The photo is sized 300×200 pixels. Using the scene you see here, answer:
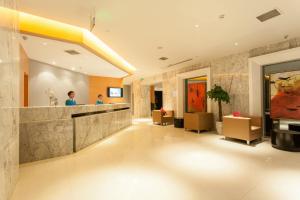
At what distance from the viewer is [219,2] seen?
10.2 ft

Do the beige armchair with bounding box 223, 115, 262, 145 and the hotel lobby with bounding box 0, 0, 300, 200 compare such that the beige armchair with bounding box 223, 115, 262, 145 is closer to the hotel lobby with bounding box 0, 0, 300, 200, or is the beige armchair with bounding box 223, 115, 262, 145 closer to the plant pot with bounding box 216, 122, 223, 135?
the hotel lobby with bounding box 0, 0, 300, 200

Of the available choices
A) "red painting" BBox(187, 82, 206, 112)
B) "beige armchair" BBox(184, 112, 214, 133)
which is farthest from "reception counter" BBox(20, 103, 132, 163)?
"red painting" BBox(187, 82, 206, 112)

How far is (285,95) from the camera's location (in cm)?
535

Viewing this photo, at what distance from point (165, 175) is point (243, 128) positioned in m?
3.33

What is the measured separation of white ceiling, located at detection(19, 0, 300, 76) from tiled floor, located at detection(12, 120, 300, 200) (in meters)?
3.17

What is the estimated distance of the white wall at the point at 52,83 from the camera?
6.77 metres

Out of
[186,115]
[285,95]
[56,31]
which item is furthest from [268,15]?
[56,31]

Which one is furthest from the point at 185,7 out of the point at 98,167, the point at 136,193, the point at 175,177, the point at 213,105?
the point at 213,105

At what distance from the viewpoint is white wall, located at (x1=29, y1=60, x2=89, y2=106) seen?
6.77 m

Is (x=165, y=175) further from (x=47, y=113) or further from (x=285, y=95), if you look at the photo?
(x=285, y=95)

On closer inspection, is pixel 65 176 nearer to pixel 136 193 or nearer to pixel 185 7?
pixel 136 193

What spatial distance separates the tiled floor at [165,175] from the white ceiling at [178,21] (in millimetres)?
3172

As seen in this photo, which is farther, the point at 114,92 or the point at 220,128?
the point at 114,92

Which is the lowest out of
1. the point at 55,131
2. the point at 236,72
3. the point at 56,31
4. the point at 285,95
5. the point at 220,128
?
the point at 220,128
